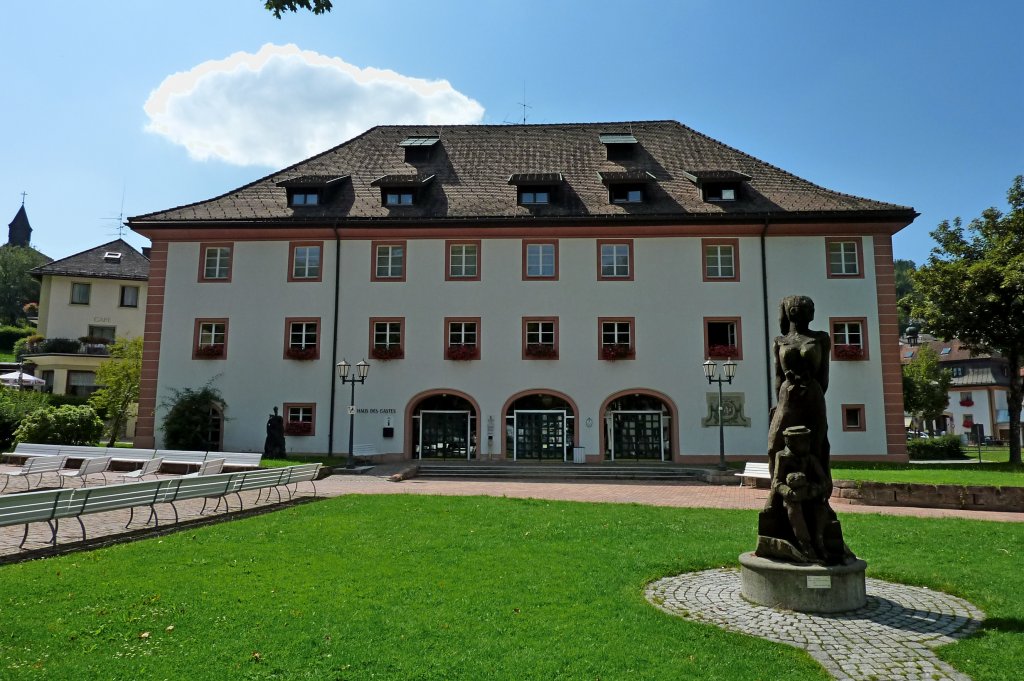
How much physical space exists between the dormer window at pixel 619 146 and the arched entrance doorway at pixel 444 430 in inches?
512

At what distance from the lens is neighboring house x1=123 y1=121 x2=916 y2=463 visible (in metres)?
26.6

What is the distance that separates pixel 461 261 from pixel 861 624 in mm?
22575

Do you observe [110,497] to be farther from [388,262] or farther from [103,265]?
[103,265]

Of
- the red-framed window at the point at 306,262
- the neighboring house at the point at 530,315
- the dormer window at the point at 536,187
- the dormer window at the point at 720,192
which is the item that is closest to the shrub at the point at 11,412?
the neighboring house at the point at 530,315

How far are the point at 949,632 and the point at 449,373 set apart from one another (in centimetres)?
2178

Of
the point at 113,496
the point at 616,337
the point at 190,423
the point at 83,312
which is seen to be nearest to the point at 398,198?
the point at 616,337

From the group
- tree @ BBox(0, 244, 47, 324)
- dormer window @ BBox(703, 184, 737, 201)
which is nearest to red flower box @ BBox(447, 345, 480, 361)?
dormer window @ BBox(703, 184, 737, 201)

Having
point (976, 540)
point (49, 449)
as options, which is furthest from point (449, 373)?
point (976, 540)

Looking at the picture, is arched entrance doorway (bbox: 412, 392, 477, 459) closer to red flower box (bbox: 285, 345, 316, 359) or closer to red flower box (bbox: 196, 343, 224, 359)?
red flower box (bbox: 285, 345, 316, 359)

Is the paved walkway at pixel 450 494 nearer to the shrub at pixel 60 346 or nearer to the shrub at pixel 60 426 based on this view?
the shrub at pixel 60 426

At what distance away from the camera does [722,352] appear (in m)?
26.4

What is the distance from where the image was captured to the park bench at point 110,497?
8.84 meters

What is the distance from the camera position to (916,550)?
32.5 feet

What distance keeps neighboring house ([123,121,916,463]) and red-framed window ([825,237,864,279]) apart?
0.18ft
